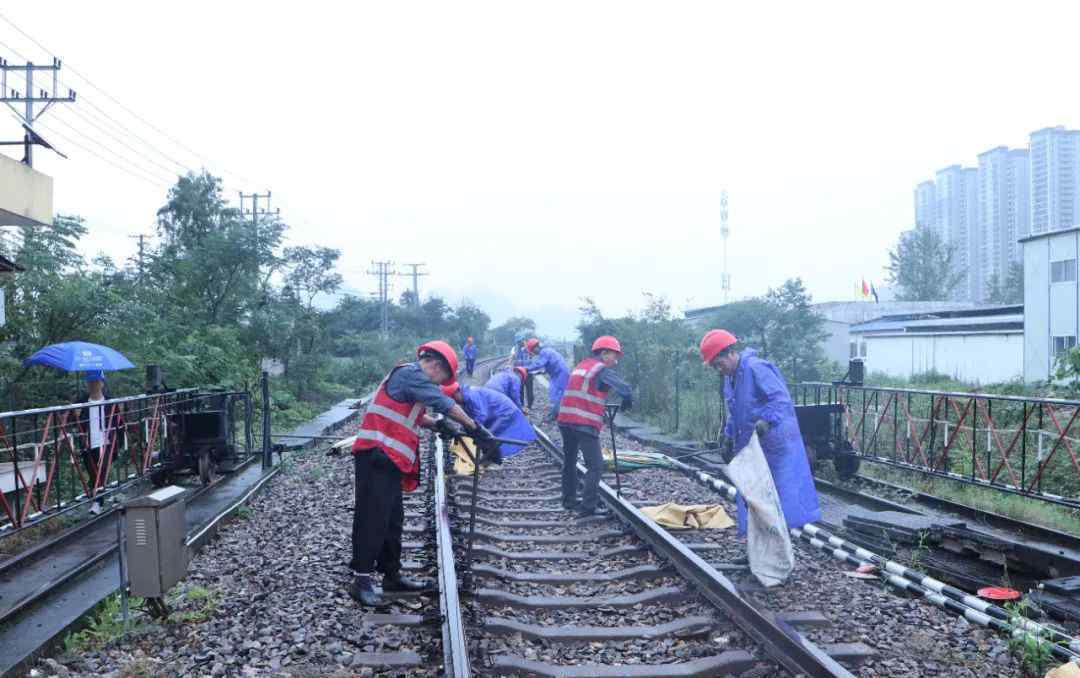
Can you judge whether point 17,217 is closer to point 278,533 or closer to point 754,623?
point 278,533

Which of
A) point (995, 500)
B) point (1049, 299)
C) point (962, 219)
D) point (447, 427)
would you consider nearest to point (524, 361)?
A: point (995, 500)

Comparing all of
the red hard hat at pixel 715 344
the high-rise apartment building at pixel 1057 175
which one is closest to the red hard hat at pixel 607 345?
the red hard hat at pixel 715 344

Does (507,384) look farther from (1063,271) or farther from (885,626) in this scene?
(1063,271)

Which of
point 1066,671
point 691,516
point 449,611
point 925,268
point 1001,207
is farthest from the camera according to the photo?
point 1001,207

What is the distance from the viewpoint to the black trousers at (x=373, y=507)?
17.5 ft

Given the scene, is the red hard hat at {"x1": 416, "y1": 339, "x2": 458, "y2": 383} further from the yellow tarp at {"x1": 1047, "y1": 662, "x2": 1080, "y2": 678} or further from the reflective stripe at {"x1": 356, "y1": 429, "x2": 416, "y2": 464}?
the yellow tarp at {"x1": 1047, "y1": 662, "x2": 1080, "y2": 678}

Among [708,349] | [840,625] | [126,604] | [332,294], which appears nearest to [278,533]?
[126,604]

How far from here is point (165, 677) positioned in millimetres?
4270

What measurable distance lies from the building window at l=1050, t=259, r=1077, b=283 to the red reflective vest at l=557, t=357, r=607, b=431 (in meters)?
24.4

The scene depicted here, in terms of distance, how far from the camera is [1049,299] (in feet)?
87.8

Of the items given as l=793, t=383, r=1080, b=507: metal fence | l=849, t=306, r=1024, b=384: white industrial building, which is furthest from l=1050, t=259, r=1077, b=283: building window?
l=793, t=383, r=1080, b=507: metal fence

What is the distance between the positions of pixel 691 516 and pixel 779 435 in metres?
2.20

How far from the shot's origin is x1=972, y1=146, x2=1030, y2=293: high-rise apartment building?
2751 inches

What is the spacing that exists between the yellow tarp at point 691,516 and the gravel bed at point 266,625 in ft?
7.43
